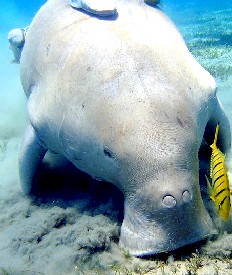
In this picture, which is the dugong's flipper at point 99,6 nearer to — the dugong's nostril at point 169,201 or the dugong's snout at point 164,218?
the dugong's snout at point 164,218

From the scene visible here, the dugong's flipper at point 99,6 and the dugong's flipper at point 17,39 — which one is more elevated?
the dugong's flipper at point 99,6

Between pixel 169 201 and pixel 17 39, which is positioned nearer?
pixel 169 201

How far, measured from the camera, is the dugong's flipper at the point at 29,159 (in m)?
4.60

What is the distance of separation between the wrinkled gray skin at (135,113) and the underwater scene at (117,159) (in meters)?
0.01

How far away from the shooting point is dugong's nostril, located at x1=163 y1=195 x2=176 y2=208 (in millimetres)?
2652

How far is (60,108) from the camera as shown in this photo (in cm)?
361

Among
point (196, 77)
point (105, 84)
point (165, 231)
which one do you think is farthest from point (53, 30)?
point (165, 231)

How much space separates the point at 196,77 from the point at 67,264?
6.90ft

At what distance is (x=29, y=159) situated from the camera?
4691mm

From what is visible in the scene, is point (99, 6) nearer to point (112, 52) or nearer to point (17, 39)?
point (112, 52)

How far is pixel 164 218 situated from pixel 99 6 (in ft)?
8.25

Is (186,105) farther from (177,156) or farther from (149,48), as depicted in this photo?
(149,48)

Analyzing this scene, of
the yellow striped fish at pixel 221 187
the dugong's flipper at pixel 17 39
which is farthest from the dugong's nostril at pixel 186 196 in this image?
the dugong's flipper at pixel 17 39

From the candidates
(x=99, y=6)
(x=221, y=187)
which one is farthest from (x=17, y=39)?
(x=221, y=187)
